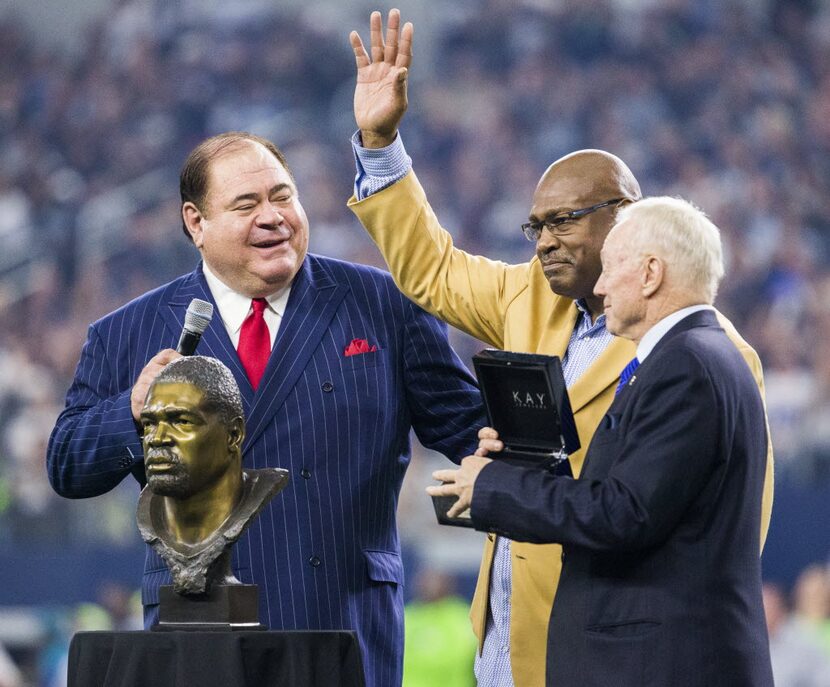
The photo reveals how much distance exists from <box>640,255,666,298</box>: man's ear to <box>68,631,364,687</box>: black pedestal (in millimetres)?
769

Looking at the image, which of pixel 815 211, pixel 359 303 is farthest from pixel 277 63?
pixel 359 303

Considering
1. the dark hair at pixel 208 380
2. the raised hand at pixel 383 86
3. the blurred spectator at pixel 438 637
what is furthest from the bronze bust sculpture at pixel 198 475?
the blurred spectator at pixel 438 637

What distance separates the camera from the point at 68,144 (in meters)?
9.45

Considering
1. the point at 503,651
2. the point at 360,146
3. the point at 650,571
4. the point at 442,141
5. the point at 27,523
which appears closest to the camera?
the point at 650,571

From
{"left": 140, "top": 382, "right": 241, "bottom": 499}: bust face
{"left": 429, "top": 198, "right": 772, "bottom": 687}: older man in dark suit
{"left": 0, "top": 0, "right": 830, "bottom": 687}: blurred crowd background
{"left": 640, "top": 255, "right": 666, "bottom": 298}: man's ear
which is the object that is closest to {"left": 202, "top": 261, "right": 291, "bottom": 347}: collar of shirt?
{"left": 140, "top": 382, "right": 241, "bottom": 499}: bust face

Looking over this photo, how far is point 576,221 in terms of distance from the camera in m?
2.51

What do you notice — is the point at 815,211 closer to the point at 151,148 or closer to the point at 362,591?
the point at 151,148

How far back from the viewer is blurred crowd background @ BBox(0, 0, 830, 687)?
7715 mm

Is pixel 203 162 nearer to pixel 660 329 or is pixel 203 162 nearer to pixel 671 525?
pixel 660 329

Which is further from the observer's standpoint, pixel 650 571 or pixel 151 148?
pixel 151 148

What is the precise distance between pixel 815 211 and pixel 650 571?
22.3 feet

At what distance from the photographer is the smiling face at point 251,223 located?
276 cm

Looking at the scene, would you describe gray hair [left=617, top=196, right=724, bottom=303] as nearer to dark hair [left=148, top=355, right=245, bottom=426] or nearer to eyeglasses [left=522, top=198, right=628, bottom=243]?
eyeglasses [left=522, top=198, right=628, bottom=243]

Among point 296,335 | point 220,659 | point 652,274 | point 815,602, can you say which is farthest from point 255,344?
point 815,602
